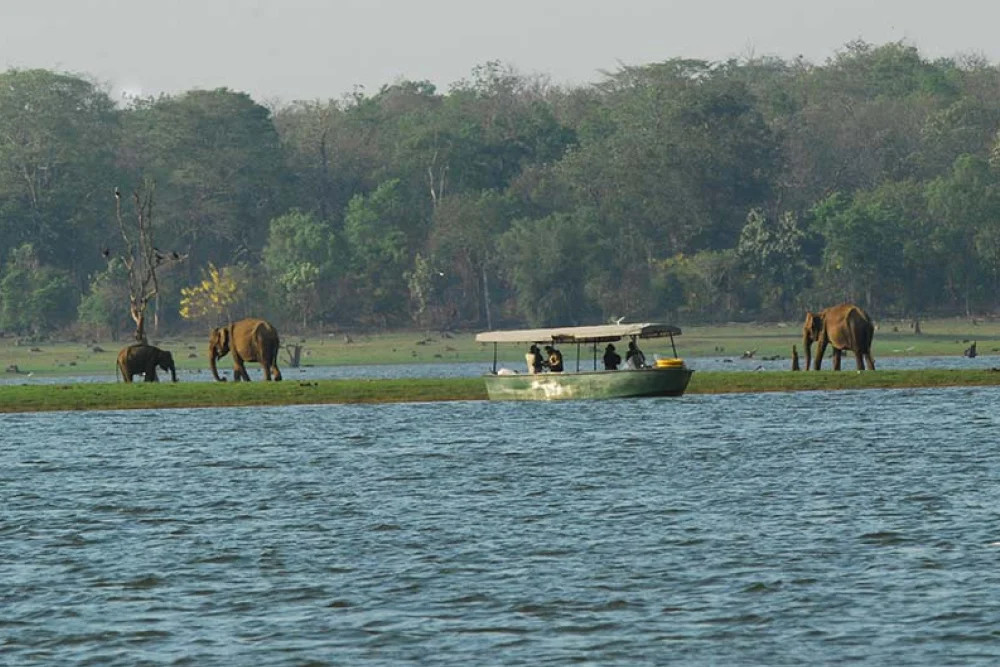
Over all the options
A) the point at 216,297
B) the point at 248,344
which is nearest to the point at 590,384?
the point at 248,344

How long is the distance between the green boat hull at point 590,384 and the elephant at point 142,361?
16370 mm

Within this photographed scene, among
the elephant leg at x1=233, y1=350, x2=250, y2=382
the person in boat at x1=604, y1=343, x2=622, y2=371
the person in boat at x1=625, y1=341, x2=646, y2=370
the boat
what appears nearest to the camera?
the boat

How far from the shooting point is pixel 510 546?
29.6 meters

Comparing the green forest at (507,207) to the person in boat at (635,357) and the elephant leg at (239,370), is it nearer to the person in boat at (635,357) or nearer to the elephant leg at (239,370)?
the elephant leg at (239,370)

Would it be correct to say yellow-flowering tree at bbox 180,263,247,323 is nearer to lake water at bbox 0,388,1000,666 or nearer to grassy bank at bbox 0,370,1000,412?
grassy bank at bbox 0,370,1000,412

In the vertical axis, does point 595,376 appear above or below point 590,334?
below

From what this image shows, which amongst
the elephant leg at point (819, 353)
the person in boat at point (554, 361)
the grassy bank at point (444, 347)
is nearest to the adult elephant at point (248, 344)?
the person in boat at point (554, 361)

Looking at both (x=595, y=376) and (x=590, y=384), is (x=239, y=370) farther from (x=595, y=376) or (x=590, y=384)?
(x=595, y=376)

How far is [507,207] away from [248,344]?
7104 cm

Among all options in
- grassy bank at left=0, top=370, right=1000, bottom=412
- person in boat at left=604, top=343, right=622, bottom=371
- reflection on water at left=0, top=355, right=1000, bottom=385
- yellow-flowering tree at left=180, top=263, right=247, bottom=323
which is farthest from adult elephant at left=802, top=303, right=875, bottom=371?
yellow-flowering tree at left=180, top=263, right=247, bottom=323

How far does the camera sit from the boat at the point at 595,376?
184 feet

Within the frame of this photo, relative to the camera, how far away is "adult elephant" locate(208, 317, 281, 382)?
2825 inches

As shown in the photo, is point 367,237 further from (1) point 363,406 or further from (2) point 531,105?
(1) point 363,406

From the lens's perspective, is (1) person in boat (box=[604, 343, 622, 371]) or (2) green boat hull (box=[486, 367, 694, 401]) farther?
(1) person in boat (box=[604, 343, 622, 371])
